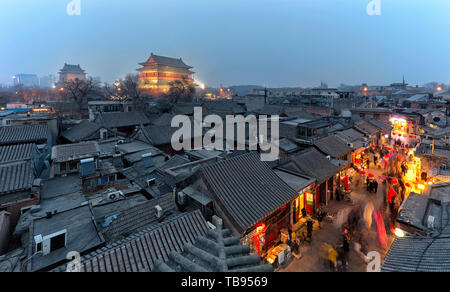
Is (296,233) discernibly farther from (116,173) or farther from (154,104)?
(154,104)

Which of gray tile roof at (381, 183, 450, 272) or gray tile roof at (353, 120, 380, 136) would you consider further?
gray tile roof at (353, 120, 380, 136)

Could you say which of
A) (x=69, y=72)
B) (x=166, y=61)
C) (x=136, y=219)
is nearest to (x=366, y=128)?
(x=136, y=219)

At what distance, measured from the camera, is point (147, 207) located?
10.6m

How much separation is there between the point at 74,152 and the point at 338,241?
66.1ft

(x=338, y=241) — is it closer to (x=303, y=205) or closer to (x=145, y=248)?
(x=303, y=205)

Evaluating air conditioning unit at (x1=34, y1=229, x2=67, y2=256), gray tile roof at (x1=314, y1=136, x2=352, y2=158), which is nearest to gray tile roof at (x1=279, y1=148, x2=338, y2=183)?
gray tile roof at (x1=314, y1=136, x2=352, y2=158)

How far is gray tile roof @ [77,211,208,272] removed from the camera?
244 inches

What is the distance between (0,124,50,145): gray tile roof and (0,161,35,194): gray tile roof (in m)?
11.8

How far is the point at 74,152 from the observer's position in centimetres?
1689

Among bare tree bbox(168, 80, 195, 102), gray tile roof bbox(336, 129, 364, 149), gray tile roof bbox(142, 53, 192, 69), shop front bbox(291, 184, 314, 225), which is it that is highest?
gray tile roof bbox(142, 53, 192, 69)

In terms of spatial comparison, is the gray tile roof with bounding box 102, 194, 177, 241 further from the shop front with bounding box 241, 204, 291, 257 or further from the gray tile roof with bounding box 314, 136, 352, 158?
the gray tile roof with bounding box 314, 136, 352, 158
